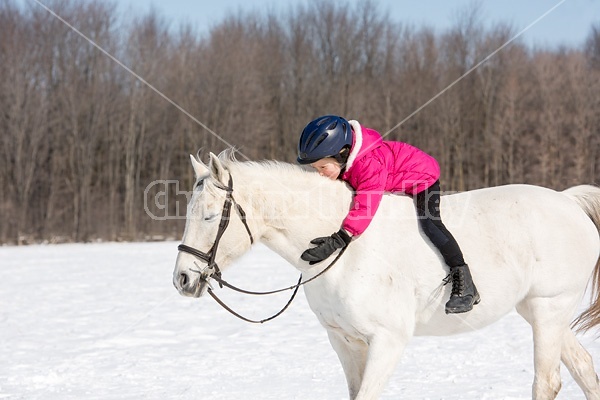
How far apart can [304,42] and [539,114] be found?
17.4 m

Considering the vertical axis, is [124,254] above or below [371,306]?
below

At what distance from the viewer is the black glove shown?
418 cm

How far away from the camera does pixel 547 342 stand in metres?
4.84

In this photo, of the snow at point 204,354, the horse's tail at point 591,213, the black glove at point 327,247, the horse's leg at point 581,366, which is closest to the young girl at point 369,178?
the black glove at point 327,247

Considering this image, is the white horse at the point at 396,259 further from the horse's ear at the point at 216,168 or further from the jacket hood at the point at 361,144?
the jacket hood at the point at 361,144

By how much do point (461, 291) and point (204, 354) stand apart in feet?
14.6

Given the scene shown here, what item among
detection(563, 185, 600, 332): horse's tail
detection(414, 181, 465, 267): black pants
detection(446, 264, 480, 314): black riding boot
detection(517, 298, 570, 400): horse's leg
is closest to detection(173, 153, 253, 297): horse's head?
detection(414, 181, 465, 267): black pants

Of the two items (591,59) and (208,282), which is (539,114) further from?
(208,282)

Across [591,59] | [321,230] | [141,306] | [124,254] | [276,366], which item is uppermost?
[591,59]

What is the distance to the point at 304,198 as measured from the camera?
443cm

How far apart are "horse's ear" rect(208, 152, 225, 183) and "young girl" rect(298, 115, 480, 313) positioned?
1.96 feet

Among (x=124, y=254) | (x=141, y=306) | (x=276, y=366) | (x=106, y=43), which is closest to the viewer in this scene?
(x=276, y=366)

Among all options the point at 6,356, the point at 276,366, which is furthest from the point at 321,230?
the point at 6,356

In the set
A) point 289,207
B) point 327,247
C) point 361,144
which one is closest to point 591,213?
point 361,144
